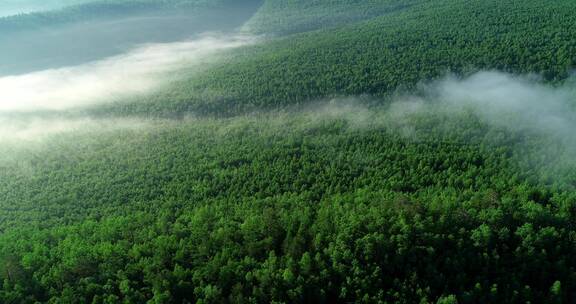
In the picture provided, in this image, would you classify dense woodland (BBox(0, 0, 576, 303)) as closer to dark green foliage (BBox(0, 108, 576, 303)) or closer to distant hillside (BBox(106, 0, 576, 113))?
dark green foliage (BBox(0, 108, 576, 303))

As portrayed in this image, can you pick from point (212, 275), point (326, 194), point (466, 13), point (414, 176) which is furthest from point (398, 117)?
point (466, 13)

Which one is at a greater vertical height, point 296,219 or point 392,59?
point 392,59

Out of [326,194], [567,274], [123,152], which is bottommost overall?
[567,274]

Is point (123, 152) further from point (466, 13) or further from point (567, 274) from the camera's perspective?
point (466, 13)

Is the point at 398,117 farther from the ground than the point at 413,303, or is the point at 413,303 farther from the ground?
the point at 398,117

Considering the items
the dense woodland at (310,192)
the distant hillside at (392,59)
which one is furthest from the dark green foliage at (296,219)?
the distant hillside at (392,59)

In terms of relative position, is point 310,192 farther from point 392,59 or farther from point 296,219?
point 392,59

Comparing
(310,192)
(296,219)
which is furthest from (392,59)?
(296,219)

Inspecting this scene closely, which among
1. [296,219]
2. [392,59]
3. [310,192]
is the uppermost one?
[392,59]
